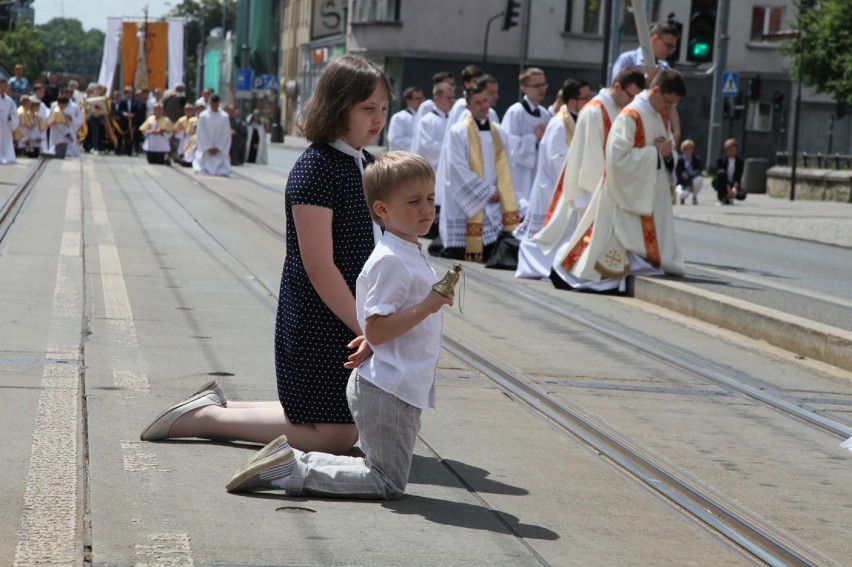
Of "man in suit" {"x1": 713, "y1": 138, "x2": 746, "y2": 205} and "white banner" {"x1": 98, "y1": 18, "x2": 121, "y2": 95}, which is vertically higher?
"white banner" {"x1": 98, "y1": 18, "x2": 121, "y2": 95}

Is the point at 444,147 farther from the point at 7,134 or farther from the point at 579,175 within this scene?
the point at 7,134

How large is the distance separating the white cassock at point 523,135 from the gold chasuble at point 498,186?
88 cm

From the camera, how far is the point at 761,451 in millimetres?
6090

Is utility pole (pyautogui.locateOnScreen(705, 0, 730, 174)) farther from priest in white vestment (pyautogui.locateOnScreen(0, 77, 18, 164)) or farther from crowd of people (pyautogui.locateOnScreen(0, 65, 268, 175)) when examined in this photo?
priest in white vestment (pyautogui.locateOnScreen(0, 77, 18, 164))

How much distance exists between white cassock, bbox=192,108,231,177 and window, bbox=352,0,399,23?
2734 cm

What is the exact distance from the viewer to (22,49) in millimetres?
121688

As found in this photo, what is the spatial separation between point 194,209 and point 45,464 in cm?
1444

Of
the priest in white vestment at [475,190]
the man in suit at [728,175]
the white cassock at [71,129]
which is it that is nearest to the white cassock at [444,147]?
the priest in white vestment at [475,190]

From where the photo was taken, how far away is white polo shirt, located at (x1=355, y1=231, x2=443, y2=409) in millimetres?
4531

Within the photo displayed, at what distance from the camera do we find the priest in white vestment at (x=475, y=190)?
1501 centimetres

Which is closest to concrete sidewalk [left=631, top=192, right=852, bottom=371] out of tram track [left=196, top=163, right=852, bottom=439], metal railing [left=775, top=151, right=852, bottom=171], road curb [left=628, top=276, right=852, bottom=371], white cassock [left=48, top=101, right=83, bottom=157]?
road curb [left=628, top=276, right=852, bottom=371]

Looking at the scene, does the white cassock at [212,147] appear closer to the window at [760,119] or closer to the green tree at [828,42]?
the green tree at [828,42]

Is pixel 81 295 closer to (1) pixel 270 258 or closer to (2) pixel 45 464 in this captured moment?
(1) pixel 270 258

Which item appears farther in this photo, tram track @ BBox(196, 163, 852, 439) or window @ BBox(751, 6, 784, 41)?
window @ BBox(751, 6, 784, 41)
